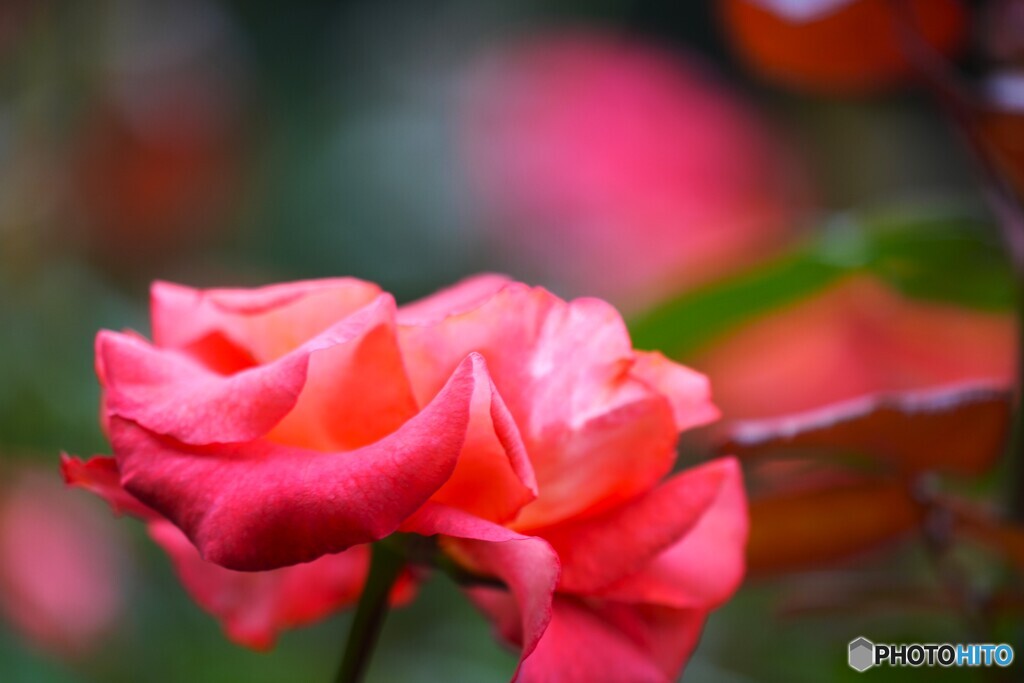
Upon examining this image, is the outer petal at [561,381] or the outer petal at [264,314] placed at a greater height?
the outer petal at [264,314]

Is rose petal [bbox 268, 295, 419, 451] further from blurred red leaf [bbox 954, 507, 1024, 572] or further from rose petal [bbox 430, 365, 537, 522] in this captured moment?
blurred red leaf [bbox 954, 507, 1024, 572]

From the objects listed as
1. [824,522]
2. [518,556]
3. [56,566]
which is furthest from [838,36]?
[56,566]

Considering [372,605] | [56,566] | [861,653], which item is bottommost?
[56,566]

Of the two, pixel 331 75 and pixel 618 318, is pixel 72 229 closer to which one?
pixel 331 75

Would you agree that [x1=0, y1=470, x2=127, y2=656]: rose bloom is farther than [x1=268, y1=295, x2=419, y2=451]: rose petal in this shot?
Yes

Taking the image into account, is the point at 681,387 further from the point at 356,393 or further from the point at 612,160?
the point at 612,160

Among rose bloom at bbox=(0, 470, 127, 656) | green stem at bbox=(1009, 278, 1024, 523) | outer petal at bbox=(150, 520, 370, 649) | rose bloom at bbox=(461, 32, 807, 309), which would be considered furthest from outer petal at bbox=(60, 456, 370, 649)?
rose bloom at bbox=(461, 32, 807, 309)

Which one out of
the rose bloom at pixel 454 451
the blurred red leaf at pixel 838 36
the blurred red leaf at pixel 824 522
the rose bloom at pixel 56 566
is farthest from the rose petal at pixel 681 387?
the rose bloom at pixel 56 566

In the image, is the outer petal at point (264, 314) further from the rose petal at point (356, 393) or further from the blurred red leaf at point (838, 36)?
the blurred red leaf at point (838, 36)
